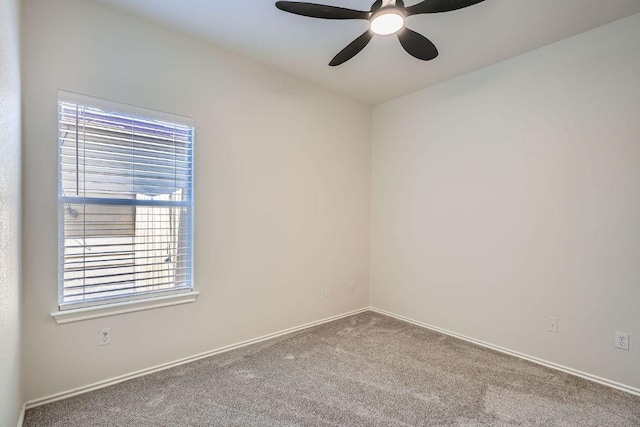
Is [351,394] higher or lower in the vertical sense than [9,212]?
lower

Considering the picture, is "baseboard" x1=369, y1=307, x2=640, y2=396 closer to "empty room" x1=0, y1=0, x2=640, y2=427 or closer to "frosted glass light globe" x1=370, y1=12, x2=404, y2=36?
"empty room" x1=0, y1=0, x2=640, y2=427

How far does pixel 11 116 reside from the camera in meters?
1.55

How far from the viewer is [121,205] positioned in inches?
91.8

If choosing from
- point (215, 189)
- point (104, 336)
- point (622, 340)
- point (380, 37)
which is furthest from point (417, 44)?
point (104, 336)

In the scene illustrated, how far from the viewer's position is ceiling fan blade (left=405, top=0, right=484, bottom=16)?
1646mm

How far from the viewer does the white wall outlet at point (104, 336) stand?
2225mm

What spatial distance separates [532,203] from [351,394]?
85.5 inches

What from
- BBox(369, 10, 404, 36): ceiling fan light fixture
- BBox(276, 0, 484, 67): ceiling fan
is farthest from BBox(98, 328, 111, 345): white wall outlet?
BBox(369, 10, 404, 36): ceiling fan light fixture

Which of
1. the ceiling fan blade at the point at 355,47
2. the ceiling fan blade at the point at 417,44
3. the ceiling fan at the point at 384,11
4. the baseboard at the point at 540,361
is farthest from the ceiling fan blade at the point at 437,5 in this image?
the baseboard at the point at 540,361

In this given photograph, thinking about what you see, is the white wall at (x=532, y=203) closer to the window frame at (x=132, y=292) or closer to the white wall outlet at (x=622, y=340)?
the white wall outlet at (x=622, y=340)

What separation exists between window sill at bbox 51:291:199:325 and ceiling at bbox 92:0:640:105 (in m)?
2.12

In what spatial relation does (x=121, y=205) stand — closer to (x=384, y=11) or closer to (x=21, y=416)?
(x=21, y=416)

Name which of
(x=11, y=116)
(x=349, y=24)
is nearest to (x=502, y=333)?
(x=349, y=24)

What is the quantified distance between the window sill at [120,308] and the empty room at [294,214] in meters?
0.01
